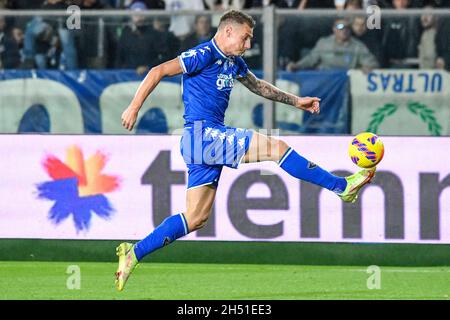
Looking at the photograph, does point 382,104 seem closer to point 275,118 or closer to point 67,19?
point 275,118

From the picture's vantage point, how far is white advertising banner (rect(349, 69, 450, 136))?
1339cm

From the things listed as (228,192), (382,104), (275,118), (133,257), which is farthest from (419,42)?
(133,257)

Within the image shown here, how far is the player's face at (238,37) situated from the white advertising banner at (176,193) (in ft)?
8.83

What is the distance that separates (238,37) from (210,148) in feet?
2.83

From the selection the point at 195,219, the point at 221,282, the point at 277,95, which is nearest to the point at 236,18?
the point at 277,95

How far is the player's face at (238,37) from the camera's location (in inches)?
389

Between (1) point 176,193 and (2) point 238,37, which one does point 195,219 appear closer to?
(2) point 238,37

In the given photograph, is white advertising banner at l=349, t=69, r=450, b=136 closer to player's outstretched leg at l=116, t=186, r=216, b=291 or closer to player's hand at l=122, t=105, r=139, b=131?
player's outstretched leg at l=116, t=186, r=216, b=291

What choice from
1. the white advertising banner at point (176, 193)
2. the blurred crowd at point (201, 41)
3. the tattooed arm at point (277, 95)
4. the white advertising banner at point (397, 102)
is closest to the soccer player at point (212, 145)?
the tattooed arm at point (277, 95)

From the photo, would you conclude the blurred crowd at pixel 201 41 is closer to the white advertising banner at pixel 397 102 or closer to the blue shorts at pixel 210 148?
the white advertising banner at pixel 397 102

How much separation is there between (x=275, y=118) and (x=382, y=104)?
44.7 inches

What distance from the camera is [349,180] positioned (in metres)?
9.74

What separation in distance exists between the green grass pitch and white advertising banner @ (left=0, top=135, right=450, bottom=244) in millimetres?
345

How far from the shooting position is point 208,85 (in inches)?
392
